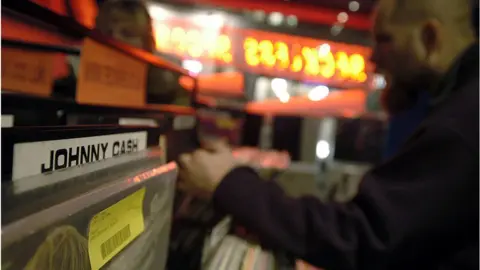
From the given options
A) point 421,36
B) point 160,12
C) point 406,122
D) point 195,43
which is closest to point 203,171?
point 421,36

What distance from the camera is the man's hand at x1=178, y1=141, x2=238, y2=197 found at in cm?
84

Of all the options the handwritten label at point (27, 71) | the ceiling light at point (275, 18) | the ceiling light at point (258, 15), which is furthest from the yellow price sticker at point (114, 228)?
the ceiling light at point (275, 18)

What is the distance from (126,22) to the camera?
778 mm

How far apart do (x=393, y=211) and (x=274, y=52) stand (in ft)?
8.86

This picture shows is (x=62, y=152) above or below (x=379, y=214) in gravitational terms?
A: above

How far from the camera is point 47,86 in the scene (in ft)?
2.34

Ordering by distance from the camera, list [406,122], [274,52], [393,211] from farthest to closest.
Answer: [274,52], [406,122], [393,211]

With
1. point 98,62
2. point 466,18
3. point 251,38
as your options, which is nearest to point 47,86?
point 98,62

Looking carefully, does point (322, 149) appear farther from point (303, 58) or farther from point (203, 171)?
point (203, 171)

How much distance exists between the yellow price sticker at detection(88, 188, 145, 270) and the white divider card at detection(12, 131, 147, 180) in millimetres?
40

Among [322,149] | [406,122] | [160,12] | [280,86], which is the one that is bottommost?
[322,149]

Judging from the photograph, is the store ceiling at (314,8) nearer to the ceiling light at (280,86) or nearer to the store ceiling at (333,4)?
the store ceiling at (333,4)

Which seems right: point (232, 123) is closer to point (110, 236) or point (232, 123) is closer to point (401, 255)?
point (401, 255)

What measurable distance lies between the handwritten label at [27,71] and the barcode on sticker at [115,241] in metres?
0.36
